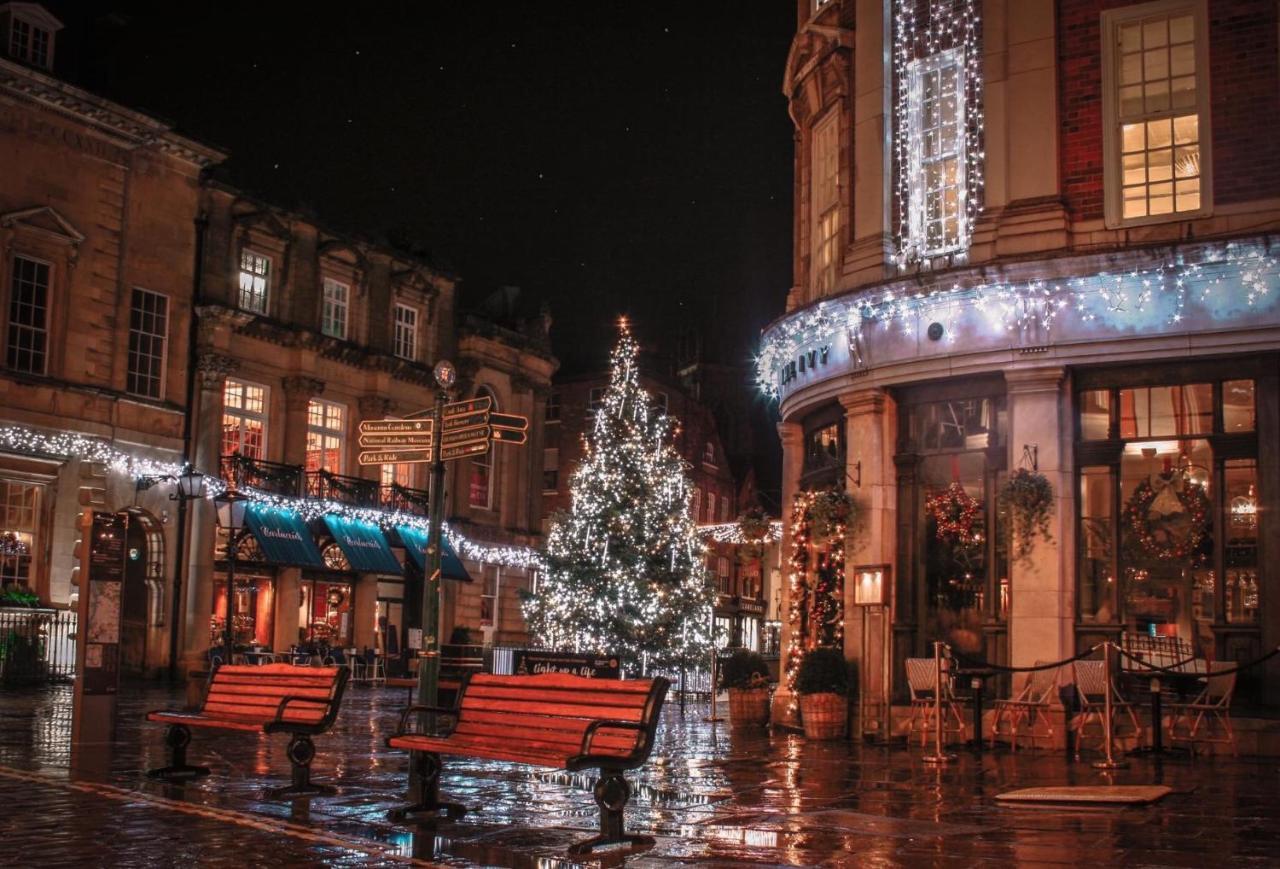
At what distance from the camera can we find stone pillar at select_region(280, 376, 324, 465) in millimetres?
40500

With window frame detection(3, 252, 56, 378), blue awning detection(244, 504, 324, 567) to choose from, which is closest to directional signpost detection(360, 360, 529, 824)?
window frame detection(3, 252, 56, 378)

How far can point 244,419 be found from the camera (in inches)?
1554

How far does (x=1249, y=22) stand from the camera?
1750 cm

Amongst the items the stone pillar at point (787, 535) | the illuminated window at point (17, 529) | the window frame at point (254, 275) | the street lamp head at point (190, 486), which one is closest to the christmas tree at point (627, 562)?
the stone pillar at point (787, 535)

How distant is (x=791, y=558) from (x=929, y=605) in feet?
9.82

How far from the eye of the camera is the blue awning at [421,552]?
4391cm

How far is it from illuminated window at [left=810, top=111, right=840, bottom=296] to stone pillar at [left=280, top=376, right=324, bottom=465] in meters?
21.9

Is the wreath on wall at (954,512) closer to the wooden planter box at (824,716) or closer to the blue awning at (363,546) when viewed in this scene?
the wooden planter box at (824,716)

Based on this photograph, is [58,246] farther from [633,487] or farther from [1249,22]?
[1249,22]

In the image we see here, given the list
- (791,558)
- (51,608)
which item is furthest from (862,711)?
(51,608)

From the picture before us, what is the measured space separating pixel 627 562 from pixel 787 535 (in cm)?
1121

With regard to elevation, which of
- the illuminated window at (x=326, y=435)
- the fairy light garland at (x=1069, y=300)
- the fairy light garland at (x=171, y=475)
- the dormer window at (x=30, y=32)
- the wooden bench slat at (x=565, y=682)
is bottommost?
the wooden bench slat at (x=565, y=682)

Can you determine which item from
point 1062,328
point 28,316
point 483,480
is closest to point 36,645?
point 28,316

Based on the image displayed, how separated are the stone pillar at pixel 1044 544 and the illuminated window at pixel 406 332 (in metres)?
29.7
